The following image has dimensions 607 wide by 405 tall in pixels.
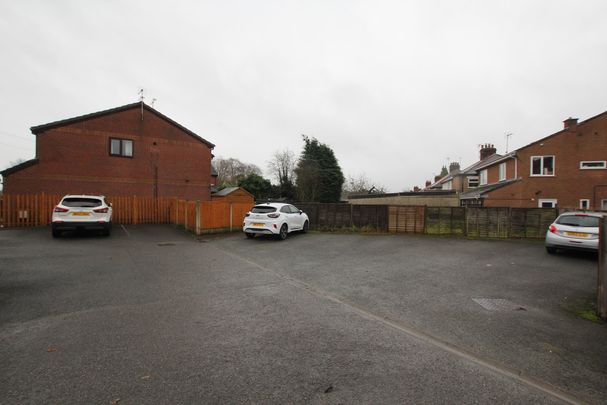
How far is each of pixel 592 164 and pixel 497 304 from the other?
24625 millimetres

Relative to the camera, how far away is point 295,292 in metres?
5.89

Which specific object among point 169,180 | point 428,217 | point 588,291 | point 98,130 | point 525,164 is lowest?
point 588,291

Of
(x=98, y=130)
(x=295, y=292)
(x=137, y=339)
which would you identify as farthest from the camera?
(x=98, y=130)

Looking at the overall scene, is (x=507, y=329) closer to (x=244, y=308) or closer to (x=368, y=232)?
(x=244, y=308)

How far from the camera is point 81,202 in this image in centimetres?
1202

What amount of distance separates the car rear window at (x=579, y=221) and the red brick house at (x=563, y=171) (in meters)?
14.3

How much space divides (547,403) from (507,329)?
5.84 feet

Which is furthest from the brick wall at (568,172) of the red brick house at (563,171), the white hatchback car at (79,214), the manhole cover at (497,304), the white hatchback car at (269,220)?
the white hatchback car at (79,214)

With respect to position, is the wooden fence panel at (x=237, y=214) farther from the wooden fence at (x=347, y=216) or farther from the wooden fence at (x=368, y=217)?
the wooden fence at (x=347, y=216)

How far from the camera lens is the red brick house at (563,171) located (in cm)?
2200

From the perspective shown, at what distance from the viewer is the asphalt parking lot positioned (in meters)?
2.80

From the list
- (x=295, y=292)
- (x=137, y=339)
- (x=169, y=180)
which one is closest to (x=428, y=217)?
(x=295, y=292)

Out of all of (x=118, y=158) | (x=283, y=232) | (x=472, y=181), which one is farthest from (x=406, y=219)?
(x=472, y=181)

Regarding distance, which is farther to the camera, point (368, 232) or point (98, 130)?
point (98, 130)
